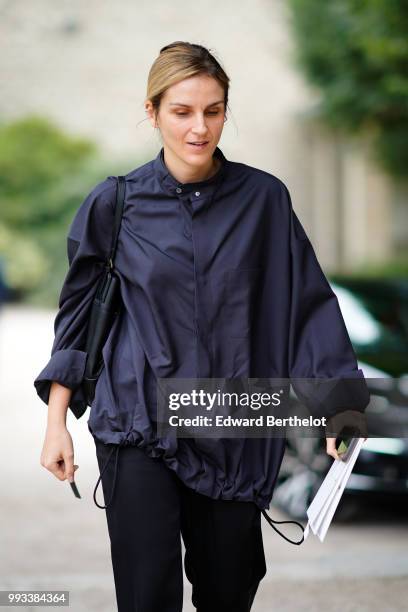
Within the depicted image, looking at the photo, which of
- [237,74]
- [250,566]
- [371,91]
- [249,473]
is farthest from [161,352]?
[237,74]

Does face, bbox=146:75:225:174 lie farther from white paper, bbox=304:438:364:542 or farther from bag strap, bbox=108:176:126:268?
white paper, bbox=304:438:364:542

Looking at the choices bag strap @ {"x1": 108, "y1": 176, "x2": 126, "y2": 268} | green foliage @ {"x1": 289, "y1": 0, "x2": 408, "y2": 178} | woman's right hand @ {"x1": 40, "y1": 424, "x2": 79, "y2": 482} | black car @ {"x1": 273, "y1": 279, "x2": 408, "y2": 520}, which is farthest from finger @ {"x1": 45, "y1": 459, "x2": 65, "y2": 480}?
green foliage @ {"x1": 289, "y1": 0, "x2": 408, "y2": 178}

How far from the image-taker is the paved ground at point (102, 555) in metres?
4.82

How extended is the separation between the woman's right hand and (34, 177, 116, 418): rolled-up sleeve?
3.8 inches

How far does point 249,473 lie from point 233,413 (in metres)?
0.16

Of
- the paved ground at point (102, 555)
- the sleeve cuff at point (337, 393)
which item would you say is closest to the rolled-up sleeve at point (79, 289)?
the sleeve cuff at point (337, 393)

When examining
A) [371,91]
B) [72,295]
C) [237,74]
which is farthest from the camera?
[237,74]

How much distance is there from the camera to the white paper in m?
2.71

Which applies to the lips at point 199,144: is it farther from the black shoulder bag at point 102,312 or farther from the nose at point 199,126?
the black shoulder bag at point 102,312

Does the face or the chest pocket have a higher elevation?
the face

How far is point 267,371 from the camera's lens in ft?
9.28

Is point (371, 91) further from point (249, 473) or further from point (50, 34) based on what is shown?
point (249, 473)

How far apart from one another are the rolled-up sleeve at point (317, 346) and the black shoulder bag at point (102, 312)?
44 centimetres

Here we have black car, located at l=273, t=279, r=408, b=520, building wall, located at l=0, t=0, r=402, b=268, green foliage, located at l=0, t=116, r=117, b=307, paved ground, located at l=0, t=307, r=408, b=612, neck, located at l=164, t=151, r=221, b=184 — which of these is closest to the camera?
neck, located at l=164, t=151, r=221, b=184
